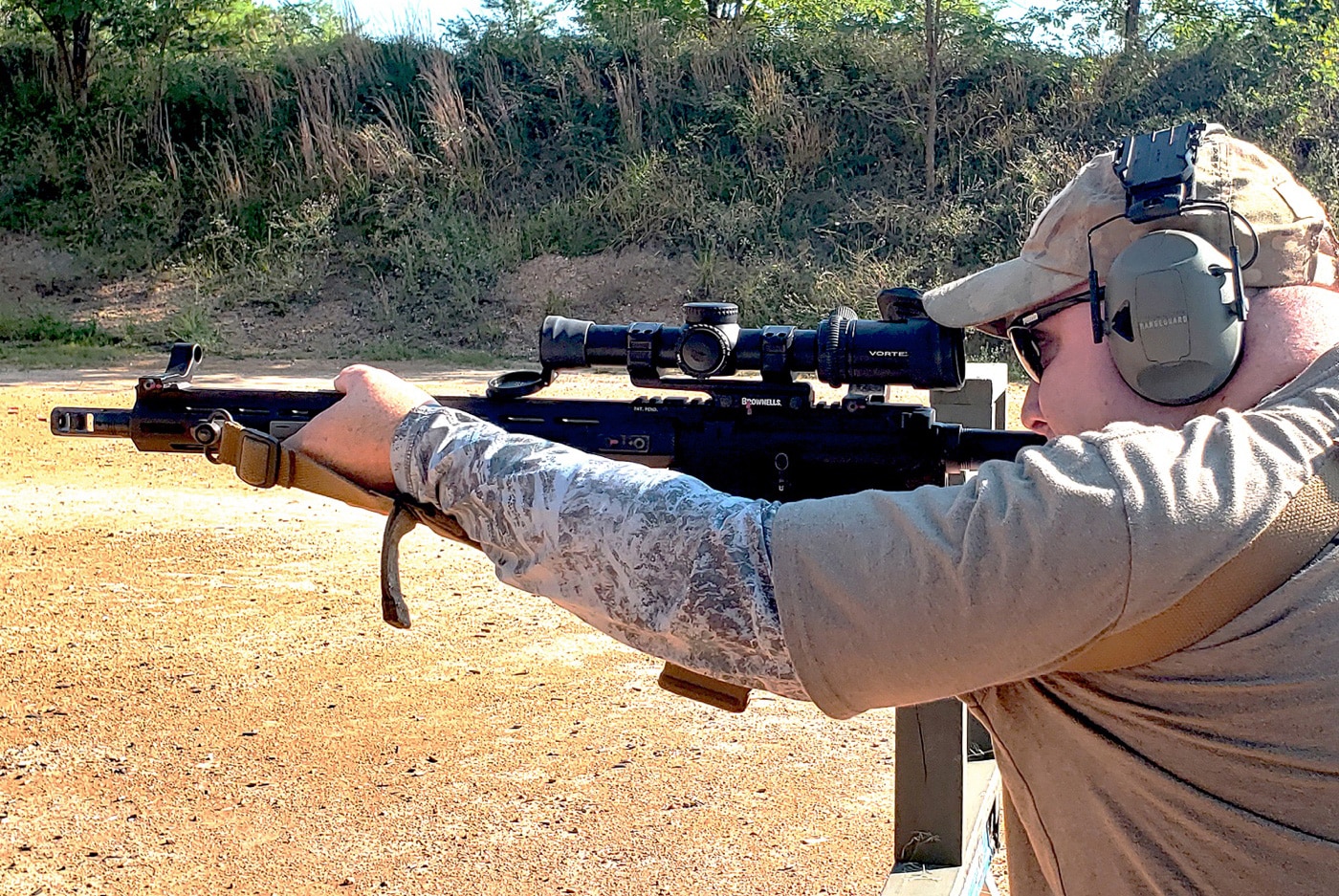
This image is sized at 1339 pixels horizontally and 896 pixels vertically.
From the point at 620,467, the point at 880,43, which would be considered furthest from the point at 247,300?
the point at 620,467

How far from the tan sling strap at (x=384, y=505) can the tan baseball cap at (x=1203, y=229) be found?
2.03ft

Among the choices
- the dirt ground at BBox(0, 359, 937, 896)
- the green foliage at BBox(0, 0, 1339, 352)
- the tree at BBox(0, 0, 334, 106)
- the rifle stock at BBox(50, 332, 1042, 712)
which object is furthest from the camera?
the tree at BBox(0, 0, 334, 106)

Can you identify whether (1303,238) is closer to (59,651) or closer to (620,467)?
(620,467)

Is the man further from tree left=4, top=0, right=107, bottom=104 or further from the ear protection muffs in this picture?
tree left=4, top=0, right=107, bottom=104

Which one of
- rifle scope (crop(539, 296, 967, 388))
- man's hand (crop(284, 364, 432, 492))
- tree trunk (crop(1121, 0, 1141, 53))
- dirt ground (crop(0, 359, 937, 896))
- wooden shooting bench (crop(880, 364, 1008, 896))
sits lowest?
dirt ground (crop(0, 359, 937, 896))

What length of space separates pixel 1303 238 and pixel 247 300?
17.7 meters

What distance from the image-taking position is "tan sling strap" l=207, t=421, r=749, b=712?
170cm

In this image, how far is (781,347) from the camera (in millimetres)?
2396

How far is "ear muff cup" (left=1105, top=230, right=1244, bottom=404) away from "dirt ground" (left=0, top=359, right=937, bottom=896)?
2531 millimetres

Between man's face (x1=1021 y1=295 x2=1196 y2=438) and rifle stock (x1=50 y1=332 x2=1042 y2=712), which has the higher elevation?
man's face (x1=1021 y1=295 x2=1196 y2=438)

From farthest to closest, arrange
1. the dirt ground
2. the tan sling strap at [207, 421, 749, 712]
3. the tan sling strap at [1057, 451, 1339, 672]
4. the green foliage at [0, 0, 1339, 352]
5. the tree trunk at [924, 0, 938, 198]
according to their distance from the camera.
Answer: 1. the tree trunk at [924, 0, 938, 198]
2. the green foliage at [0, 0, 1339, 352]
3. the dirt ground
4. the tan sling strap at [207, 421, 749, 712]
5. the tan sling strap at [1057, 451, 1339, 672]

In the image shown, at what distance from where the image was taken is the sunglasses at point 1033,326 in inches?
65.8

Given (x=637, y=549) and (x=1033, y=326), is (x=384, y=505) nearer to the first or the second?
(x=637, y=549)

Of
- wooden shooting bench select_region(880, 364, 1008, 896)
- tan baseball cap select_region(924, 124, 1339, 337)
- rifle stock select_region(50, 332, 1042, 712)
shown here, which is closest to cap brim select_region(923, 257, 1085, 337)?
tan baseball cap select_region(924, 124, 1339, 337)
